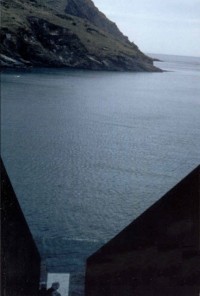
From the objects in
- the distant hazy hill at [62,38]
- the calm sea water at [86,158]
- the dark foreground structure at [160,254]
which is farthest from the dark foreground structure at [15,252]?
the distant hazy hill at [62,38]

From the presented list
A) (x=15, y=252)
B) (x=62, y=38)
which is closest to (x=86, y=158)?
(x=15, y=252)

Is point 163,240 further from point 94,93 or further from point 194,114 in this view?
point 94,93

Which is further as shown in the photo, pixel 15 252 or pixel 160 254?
pixel 160 254

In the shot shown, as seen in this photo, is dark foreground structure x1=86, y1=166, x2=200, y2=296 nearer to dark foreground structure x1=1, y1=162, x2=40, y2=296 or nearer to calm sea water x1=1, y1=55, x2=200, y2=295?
dark foreground structure x1=1, y1=162, x2=40, y2=296

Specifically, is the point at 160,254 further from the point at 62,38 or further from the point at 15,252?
the point at 62,38

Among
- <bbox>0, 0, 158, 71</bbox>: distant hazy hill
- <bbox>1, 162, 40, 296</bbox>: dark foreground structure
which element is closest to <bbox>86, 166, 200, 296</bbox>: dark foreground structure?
<bbox>1, 162, 40, 296</bbox>: dark foreground structure
